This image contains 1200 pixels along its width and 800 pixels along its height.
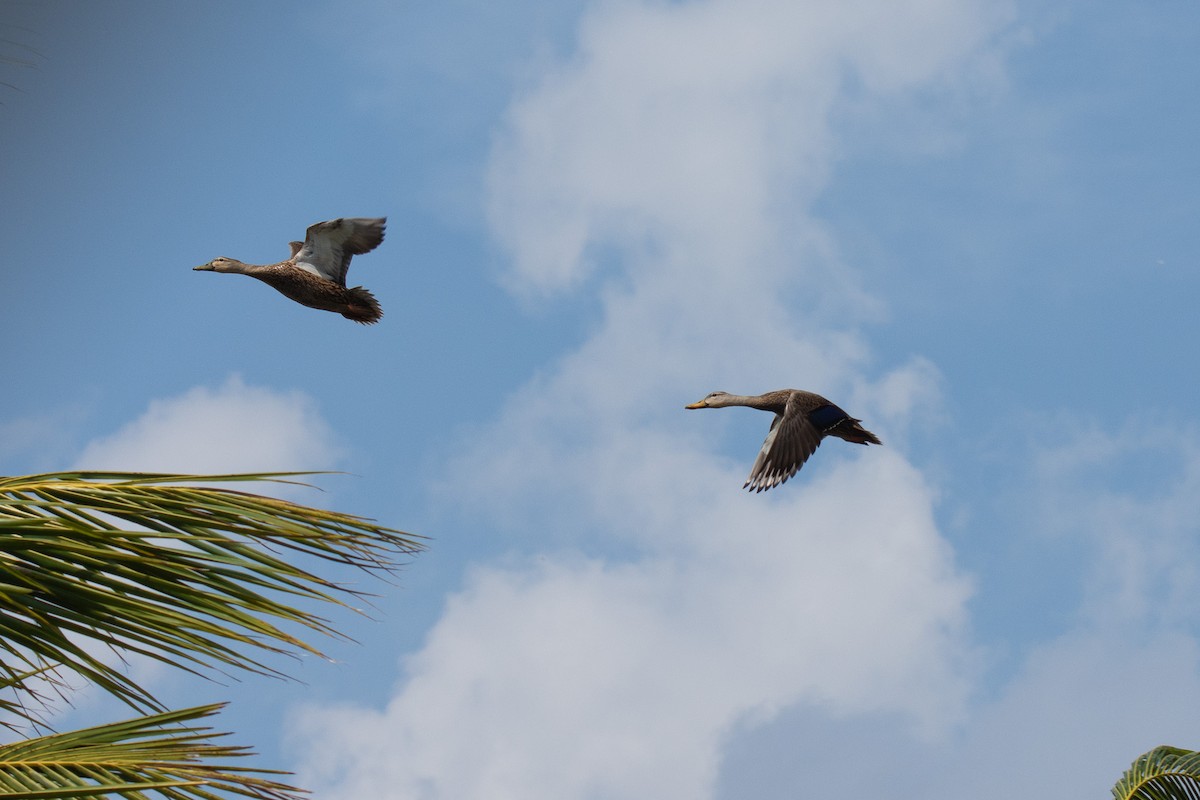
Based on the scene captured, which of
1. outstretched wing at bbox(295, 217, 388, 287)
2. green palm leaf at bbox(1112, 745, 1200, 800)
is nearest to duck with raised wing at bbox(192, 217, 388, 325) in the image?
outstretched wing at bbox(295, 217, 388, 287)

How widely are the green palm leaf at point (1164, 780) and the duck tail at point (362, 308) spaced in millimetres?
7964

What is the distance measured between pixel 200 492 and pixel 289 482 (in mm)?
160

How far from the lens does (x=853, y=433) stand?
11789mm

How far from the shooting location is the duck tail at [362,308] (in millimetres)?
12828

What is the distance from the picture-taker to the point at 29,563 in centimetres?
206

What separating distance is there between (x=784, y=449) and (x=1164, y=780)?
179 inches

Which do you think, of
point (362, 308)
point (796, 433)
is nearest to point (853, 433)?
Answer: point (796, 433)

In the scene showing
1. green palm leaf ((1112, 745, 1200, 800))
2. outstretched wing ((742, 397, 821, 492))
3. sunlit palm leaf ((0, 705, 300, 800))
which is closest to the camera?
sunlit palm leaf ((0, 705, 300, 800))

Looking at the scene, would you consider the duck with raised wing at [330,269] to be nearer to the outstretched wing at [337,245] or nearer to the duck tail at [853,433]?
the outstretched wing at [337,245]

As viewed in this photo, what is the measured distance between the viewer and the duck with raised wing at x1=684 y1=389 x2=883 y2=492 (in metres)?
11.0

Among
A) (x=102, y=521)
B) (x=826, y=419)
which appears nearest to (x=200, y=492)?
(x=102, y=521)

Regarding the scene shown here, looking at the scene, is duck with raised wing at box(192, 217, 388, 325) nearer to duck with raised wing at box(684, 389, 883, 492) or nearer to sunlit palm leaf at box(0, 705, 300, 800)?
duck with raised wing at box(684, 389, 883, 492)

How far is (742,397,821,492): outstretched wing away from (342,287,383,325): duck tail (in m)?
3.97

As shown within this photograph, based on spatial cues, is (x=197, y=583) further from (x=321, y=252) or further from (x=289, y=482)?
(x=321, y=252)
